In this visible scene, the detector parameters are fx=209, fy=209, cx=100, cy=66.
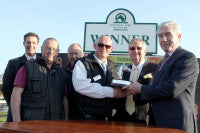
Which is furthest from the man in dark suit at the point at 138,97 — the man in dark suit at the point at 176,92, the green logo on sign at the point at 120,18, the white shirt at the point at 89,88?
the green logo on sign at the point at 120,18

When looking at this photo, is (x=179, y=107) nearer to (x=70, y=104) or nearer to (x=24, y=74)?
(x=70, y=104)

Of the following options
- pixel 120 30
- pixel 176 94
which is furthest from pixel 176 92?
pixel 120 30

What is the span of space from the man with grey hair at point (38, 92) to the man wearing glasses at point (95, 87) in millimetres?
262

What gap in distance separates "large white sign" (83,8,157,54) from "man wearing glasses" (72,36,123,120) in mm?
2557

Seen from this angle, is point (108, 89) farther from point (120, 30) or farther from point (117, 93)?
point (120, 30)

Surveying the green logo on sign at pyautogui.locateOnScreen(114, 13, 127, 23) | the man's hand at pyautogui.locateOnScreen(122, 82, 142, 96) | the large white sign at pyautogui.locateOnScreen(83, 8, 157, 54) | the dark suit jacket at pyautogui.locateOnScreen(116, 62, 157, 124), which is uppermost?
the green logo on sign at pyautogui.locateOnScreen(114, 13, 127, 23)

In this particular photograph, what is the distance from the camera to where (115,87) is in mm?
2396

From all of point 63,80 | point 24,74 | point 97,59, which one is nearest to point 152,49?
point 97,59

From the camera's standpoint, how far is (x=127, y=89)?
2340 millimetres

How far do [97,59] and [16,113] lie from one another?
3.72ft

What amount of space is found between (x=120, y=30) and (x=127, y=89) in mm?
3215

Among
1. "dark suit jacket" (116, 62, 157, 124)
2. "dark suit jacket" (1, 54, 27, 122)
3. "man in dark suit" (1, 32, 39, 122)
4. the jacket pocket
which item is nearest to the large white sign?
"man in dark suit" (1, 32, 39, 122)

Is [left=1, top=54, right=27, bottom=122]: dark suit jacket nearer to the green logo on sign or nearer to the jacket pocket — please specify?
the jacket pocket

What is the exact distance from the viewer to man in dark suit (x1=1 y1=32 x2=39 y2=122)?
3035 millimetres
